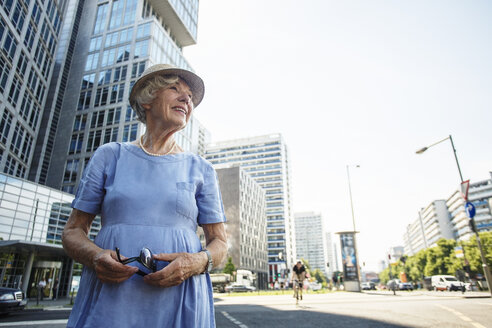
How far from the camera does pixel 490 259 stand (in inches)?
1486

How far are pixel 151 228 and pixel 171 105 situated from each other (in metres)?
0.84

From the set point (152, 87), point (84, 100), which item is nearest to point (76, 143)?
point (84, 100)

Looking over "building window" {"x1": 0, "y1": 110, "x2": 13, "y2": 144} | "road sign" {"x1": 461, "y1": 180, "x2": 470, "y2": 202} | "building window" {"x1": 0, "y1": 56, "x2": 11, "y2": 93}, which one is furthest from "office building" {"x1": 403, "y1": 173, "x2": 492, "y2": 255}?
"building window" {"x1": 0, "y1": 56, "x2": 11, "y2": 93}

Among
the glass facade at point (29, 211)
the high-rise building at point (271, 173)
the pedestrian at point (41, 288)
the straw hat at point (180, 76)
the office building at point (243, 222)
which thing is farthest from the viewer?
the high-rise building at point (271, 173)

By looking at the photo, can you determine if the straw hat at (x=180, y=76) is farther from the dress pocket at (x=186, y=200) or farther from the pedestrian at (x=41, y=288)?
the pedestrian at (x=41, y=288)

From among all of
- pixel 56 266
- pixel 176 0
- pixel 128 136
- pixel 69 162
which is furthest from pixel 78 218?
pixel 176 0

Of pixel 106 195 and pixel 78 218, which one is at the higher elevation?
pixel 106 195

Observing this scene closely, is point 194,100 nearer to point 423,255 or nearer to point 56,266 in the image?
point 56,266

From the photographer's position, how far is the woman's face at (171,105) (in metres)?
1.97

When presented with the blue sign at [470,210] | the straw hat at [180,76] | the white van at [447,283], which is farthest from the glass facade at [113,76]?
the straw hat at [180,76]

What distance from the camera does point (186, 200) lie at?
65.0 inches

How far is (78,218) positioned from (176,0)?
63.5 metres

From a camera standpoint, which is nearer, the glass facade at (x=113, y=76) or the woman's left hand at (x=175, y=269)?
the woman's left hand at (x=175, y=269)

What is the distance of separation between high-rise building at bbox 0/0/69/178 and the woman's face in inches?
1293
